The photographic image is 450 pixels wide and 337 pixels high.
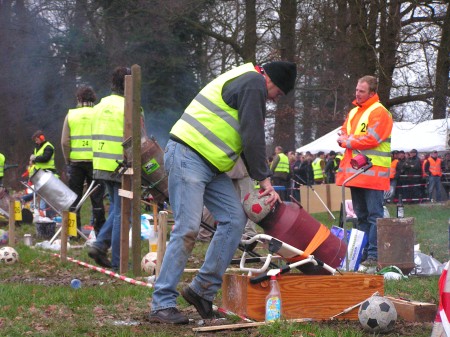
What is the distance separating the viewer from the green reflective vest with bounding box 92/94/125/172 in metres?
9.39

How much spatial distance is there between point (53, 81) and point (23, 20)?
2435 mm

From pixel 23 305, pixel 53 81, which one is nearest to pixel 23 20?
pixel 53 81

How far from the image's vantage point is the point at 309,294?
589 centimetres

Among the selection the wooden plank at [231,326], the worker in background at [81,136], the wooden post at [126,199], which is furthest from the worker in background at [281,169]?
the wooden plank at [231,326]

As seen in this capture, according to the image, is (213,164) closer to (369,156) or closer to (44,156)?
(369,156)

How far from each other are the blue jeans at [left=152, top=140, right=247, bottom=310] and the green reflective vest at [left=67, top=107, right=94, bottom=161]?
665 centimetres

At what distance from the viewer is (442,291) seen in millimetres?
4359

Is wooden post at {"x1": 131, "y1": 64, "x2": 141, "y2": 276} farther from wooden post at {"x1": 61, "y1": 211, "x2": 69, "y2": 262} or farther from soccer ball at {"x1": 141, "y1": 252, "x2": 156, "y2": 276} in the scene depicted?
wooden post at {"x1": 61, "y1": 211, "x2": 69, "y2": 262}

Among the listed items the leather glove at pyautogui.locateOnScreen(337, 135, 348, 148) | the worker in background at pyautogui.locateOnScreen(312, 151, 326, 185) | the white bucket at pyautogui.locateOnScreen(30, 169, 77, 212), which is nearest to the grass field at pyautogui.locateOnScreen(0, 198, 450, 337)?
the leather glove at pyautogui.locateOnScreen(337, 135, 348, 148)

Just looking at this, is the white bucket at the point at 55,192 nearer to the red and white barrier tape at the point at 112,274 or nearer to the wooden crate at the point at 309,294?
the red and white barrier tape at the point at 112,274

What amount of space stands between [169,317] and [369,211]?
4287mm

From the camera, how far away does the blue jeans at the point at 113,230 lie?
30.3ft

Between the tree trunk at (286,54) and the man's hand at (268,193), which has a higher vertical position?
the tree trunk at (286,54)

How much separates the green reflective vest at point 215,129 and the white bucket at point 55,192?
6.90 meters
